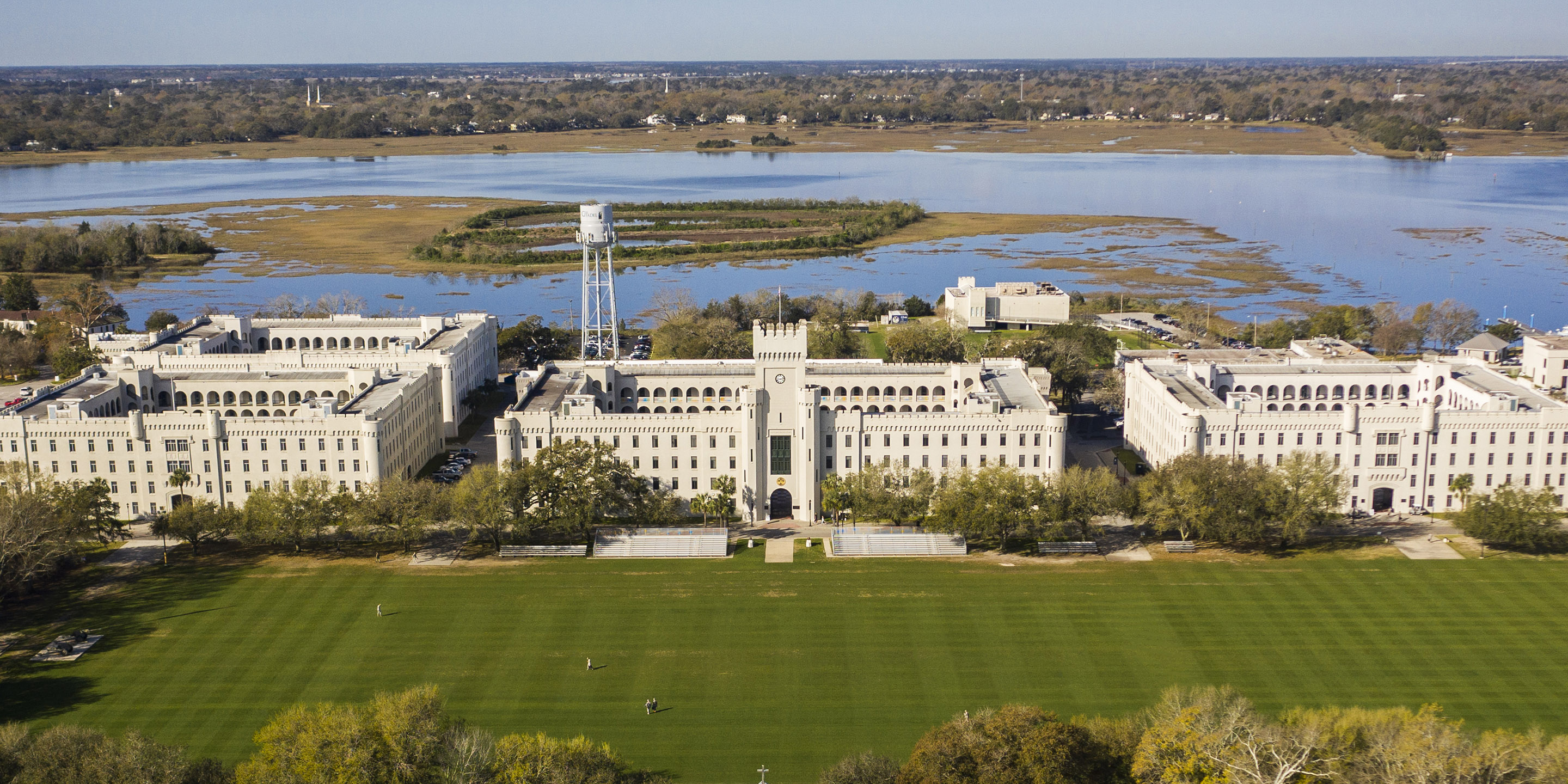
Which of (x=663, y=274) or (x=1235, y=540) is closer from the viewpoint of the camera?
(x=1235, y=540)

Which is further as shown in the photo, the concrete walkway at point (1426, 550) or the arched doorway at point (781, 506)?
the arched doorway at point (781, 506)

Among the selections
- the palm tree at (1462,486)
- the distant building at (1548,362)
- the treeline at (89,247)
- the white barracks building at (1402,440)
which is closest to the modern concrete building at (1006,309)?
the distant building at (1548,362)

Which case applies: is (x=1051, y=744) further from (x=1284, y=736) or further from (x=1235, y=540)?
(x=1235, y=540)

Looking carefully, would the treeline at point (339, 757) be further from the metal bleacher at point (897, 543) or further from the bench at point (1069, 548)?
the bench at point (1069, 548)

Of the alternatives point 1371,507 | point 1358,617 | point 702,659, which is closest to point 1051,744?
point 702,659

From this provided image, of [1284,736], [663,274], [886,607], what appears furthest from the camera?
[663,274]
